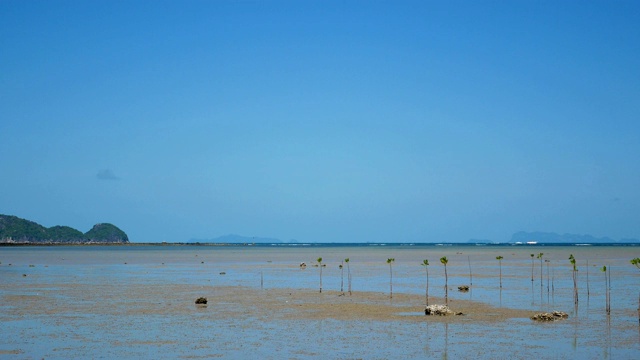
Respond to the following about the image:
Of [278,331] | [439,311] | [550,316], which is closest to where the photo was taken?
[278,331]

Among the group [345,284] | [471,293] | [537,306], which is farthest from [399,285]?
[537,306]

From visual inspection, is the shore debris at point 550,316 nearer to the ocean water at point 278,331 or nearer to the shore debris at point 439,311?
the ocean water at point 278,331

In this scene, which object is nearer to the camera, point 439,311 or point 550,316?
point 550,316

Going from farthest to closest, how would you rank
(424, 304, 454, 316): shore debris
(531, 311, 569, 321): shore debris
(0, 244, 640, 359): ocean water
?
(424, 304, 454, 316): shore debris < (531, 311, 569, 321): shore debris < (0, 244, 640, 359): ocean water

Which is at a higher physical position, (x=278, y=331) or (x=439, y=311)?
(x=439, y=311)

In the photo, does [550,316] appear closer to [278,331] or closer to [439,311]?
[439,311]

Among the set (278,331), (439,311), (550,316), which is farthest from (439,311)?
(278,331)

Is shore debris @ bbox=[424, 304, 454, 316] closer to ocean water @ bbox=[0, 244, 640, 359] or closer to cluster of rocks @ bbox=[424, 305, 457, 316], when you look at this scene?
cluster of rocks @ bbox=[424, 305, 457, 316]

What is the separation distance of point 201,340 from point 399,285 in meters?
28.5

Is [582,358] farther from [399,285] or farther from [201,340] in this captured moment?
[399,285]

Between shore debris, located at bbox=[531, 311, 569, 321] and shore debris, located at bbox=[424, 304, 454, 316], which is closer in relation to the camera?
shore debris, located at bbox=[531, 311, 569, 321]

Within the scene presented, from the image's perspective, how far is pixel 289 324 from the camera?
29.4 m

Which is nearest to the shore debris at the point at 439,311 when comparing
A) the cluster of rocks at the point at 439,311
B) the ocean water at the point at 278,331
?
the cluster of rocks at the point at 439,311

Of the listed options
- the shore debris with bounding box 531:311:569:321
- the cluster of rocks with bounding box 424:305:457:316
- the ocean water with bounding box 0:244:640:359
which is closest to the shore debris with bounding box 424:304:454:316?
the cluster of rocks with bounding box 424:305:457:316
